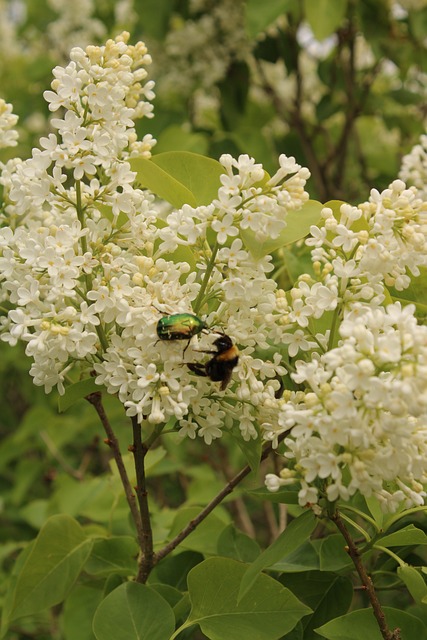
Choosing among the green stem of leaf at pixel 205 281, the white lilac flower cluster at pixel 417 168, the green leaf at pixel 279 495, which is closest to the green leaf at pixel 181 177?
the green stem of leaf at pixel 205 281

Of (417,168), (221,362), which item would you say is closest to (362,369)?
(221,362)

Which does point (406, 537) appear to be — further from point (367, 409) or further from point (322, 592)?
point (367, 409)

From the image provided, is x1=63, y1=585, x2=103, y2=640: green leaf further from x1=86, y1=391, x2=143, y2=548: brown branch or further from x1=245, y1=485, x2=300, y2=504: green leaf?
x1=245, y1=485, x2=300, y2=504: green leaf

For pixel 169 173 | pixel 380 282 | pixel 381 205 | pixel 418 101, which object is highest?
pixel 418 101

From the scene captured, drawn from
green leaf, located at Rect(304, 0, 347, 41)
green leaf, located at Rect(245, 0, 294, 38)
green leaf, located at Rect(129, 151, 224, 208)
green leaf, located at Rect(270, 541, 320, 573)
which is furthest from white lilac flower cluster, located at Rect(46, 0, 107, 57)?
green leaf, located at Rect(270, 541, 320, 573)

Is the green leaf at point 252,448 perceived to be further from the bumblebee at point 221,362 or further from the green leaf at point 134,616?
the green leaf at point 134,616

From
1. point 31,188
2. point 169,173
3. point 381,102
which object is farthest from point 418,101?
point 31,188

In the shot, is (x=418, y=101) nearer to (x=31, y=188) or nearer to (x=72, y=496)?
(x=72, y=496)
